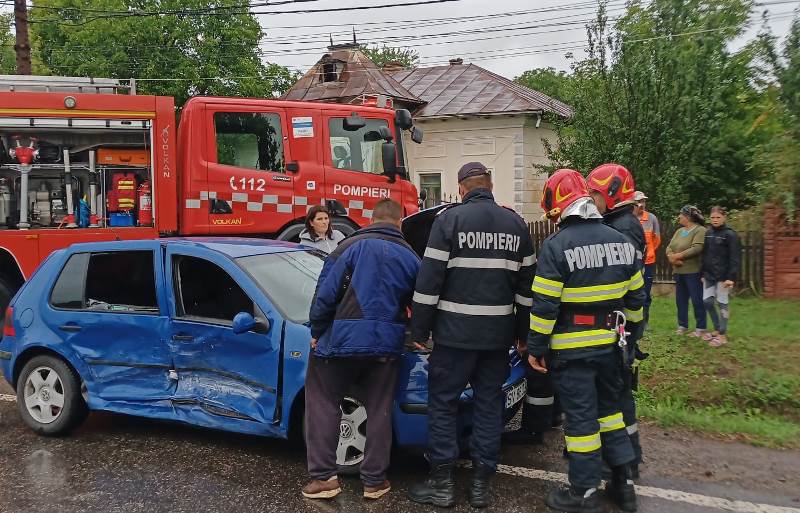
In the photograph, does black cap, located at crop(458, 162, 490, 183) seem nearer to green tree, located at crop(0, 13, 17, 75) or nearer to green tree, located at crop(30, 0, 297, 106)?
green tree, located at crop(30, 0, 297, 106)

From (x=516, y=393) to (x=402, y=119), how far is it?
4.94 metres

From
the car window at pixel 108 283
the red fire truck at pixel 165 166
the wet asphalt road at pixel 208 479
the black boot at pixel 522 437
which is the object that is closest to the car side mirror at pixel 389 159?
the red fire truck at pixel 165 166

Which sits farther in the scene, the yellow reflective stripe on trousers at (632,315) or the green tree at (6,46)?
the green tree at (6,46)

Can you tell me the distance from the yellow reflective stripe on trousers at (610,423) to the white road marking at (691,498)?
52cm

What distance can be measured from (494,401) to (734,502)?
4.88ft

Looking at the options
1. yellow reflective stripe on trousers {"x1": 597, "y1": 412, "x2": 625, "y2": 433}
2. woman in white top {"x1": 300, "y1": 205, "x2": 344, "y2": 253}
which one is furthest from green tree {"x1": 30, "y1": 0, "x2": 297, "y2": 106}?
yellow reflective stripe on trousers {"x1": 597, "y1": 412, "x2": 625, "y2": 433}

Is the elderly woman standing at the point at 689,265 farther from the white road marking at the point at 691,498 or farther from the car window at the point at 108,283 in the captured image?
the car window at the point at 108,283

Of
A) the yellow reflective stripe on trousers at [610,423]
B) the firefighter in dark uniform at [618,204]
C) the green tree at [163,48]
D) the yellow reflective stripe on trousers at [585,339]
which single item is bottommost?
the yellow reflective stripe on trousers at [610,423]

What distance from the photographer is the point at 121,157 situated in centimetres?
808

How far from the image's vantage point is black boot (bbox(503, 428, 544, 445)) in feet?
15.7

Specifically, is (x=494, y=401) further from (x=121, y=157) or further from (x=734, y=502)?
(x=121, y=157)

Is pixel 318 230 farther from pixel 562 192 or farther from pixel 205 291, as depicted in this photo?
pixel 562 192

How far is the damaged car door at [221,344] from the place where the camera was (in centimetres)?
458

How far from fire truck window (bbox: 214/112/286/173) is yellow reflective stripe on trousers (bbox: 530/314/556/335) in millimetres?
5128
